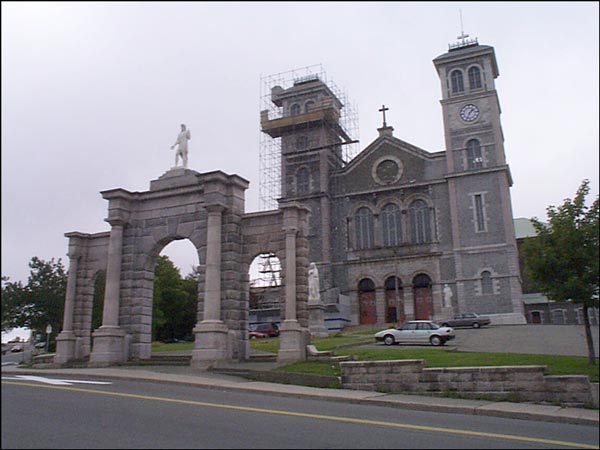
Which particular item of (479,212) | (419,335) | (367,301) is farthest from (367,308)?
(419,335)

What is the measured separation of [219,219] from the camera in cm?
2233

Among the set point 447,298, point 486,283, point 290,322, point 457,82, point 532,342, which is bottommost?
point 532,342

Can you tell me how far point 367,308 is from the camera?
2153 inches

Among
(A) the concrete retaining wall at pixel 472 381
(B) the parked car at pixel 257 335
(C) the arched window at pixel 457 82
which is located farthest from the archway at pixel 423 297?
(A) the concrete retaining wall at pixel 472 381

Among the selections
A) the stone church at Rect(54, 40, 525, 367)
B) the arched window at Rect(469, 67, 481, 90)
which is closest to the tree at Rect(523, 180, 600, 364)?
the stone church at Rect(54, 40, 525, 367)

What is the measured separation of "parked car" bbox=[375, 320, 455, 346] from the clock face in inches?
1209

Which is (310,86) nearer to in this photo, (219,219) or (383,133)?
(383,133)

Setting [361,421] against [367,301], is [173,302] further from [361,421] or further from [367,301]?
[361,421]

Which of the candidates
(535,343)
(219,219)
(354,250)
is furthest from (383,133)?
(219,219)

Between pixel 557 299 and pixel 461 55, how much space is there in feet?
145

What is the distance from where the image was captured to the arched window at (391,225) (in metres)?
55.2

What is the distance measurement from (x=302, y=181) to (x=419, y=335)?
33432mm

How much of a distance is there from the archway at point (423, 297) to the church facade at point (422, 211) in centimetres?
9

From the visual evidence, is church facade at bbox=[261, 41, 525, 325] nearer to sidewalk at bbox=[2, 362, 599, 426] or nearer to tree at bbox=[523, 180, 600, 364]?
tree at bbox=[523, 180, 600, 364]
